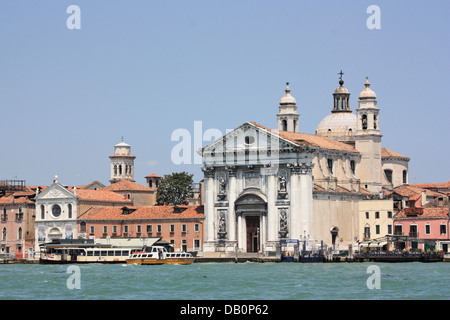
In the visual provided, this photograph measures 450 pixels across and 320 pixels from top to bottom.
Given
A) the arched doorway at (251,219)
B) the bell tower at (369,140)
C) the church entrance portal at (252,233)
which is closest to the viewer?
the arched doorway at (251,219)

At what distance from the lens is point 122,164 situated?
121500 mm

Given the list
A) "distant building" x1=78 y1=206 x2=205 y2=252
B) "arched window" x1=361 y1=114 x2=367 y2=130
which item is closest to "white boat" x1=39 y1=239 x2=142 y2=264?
"distant building" x1=78 y1=206 x2=205 y2=252

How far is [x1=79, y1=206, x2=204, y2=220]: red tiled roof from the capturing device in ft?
277

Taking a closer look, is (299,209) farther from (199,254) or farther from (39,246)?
(39,246)

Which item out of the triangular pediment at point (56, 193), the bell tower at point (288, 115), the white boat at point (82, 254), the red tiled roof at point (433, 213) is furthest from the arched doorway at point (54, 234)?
the red tiled roof at point (433, 213)

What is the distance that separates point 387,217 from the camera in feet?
266

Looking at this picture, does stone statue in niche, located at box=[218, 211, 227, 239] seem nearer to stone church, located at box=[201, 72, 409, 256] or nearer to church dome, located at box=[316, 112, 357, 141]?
stone church, located at box=[201, 72, 409, 256]

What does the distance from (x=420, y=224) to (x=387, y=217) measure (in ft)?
10.1

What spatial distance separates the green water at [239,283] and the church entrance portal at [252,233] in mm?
12754

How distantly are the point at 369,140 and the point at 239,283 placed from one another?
135ft

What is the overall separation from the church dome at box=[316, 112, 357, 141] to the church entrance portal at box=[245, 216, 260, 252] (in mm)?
15712

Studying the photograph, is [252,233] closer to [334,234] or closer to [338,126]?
[334,234]

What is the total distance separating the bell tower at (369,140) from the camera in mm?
88188

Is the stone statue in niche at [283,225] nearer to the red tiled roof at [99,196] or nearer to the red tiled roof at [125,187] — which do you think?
the red tiled roof at [99,196]
